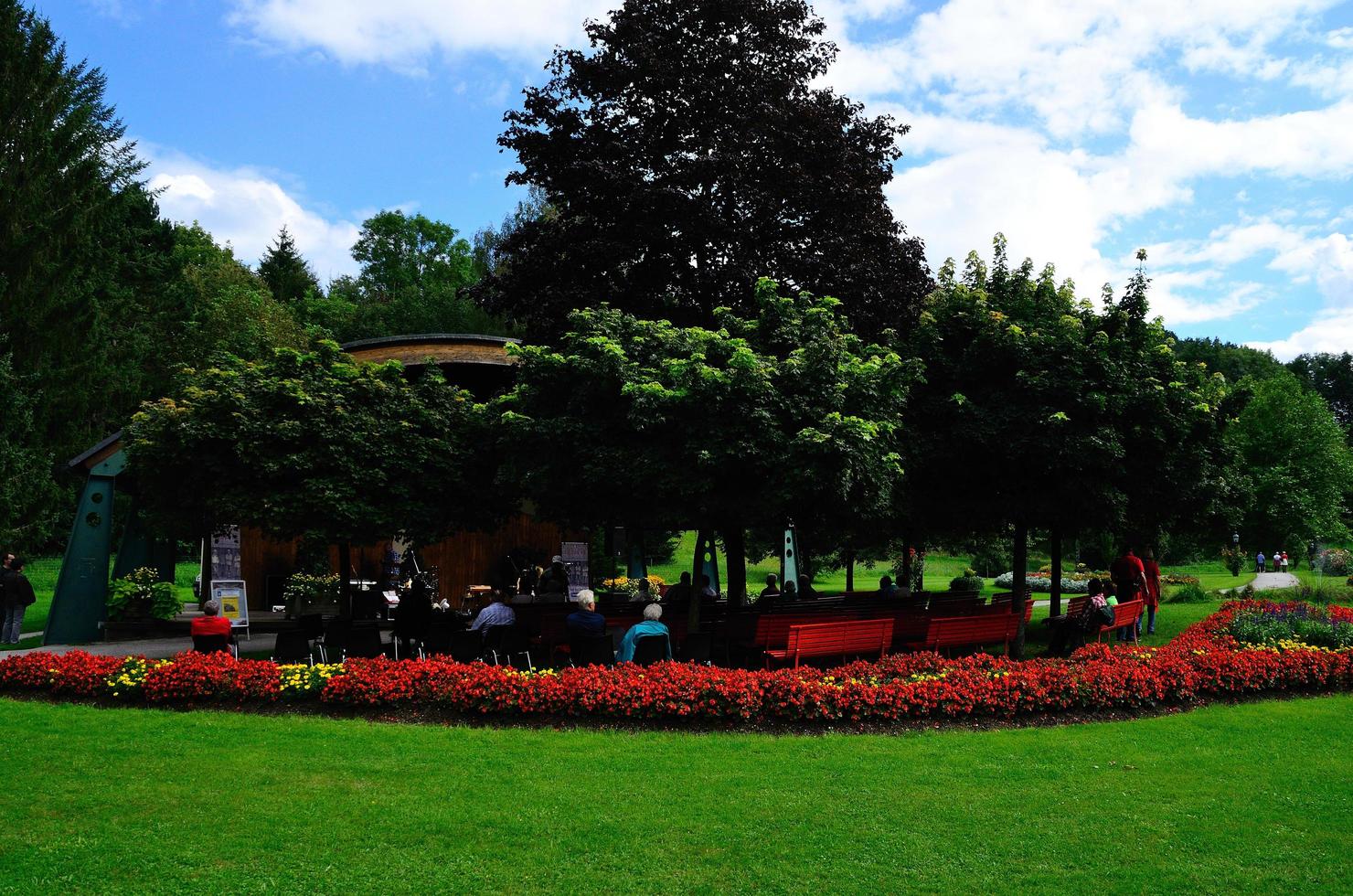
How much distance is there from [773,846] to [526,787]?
2297mm

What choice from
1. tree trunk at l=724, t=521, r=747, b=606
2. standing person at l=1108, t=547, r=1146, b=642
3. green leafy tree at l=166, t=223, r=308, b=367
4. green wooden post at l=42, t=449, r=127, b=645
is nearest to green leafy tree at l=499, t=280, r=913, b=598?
tree trunk at l=724, t=521, r=747, b=606

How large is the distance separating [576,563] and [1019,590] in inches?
557

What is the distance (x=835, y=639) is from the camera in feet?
46.6

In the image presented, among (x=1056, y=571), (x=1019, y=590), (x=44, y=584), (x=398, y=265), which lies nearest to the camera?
(x=1019, y=590)

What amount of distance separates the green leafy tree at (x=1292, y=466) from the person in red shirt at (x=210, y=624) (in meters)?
46.8

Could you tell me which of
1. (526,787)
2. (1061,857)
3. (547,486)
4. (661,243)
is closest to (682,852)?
(526,787)

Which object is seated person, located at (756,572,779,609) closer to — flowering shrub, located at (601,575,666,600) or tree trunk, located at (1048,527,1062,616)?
flowering shrub, located at (601,575,666,600)

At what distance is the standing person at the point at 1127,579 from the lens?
1811cm

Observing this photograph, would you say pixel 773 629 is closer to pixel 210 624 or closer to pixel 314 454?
pixel 314 454

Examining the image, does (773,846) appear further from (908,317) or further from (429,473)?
(908,317)

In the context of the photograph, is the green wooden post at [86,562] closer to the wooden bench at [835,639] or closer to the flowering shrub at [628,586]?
the flowering shrub at [628,586]

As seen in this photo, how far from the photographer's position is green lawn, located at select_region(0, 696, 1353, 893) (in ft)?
20.8

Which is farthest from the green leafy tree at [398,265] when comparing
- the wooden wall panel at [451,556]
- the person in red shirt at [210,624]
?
the person in red shirt at [210,624]

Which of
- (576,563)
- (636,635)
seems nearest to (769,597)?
(576,563)
